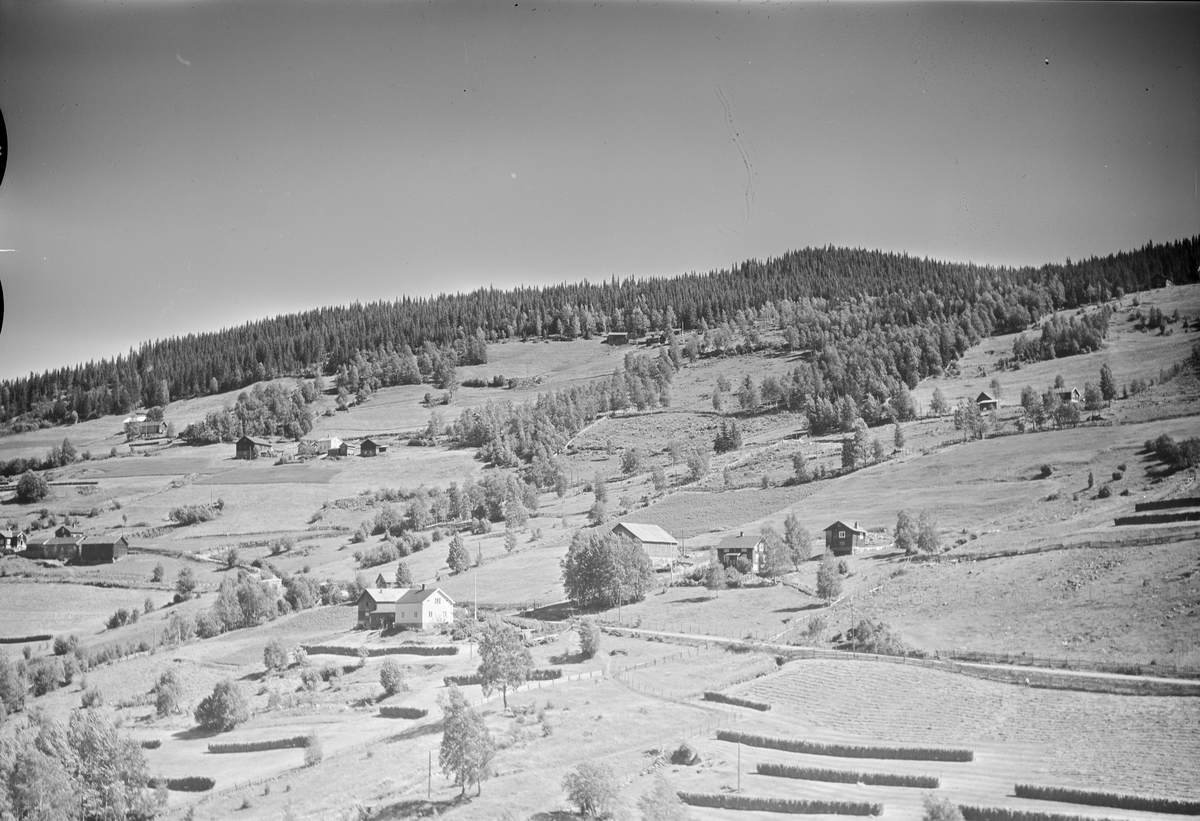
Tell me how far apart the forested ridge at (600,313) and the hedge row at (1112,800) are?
59941 mm

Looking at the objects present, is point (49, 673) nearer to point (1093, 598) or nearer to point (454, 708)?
point (454, 708)

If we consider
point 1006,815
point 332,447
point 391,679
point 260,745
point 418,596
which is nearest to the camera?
point 1006,815

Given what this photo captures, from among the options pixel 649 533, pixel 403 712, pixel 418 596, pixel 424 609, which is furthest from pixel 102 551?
pixel 403 712

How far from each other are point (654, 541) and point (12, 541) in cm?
3552

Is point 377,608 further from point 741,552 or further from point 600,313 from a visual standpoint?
point 600,313

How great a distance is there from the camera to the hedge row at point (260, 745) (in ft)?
115

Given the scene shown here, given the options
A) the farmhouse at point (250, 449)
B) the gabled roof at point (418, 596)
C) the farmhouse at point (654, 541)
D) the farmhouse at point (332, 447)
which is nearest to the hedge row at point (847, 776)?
the gabled roof at point (418, 596)

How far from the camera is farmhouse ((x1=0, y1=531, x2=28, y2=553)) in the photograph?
57031 mm

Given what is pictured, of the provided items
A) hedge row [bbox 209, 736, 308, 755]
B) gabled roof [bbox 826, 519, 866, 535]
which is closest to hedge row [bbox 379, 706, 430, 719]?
hedge row [bbox 209, 736, 308, 755]

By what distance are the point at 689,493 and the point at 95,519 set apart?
38963 millimetres

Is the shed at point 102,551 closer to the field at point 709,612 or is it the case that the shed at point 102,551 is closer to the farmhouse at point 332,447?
the field at point 709,612

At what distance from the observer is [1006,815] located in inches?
973

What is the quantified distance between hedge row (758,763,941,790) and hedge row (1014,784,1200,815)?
88.9 inches

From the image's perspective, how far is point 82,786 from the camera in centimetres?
3203
